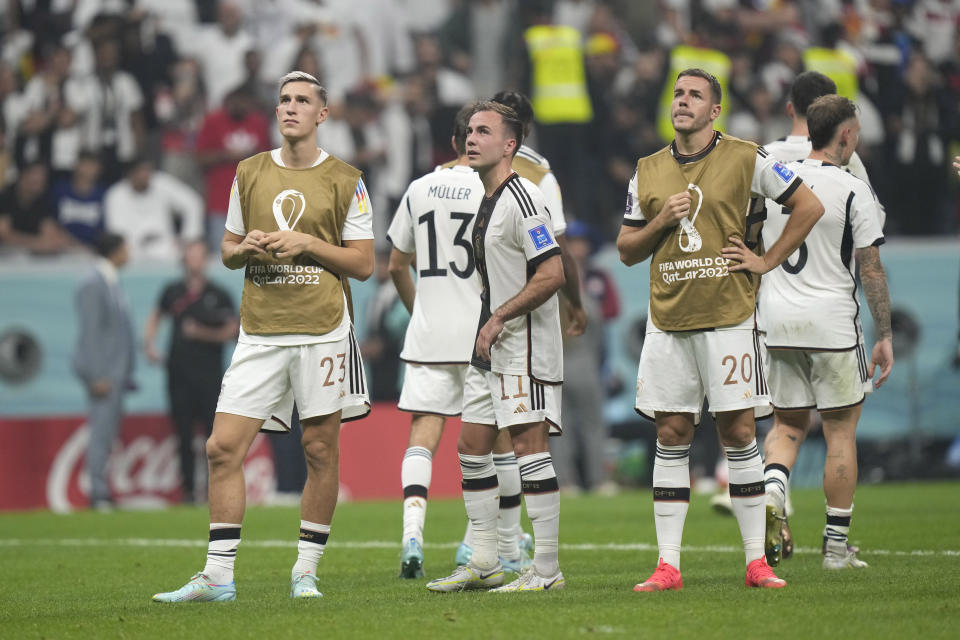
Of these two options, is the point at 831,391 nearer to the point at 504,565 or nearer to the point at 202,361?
the point at 504,565

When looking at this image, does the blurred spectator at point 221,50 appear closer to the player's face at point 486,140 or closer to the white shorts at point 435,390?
the white shorts at point 435,390

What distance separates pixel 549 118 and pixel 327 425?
41.4 feet

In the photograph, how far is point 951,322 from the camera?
1738 cm

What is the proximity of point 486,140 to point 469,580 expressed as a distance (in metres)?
2.16

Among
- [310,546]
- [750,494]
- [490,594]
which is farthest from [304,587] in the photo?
[750,494]

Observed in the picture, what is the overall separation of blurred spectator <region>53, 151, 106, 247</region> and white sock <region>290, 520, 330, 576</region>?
11678 mm

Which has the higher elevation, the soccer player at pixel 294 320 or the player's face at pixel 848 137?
the player's face at pixel 848 137

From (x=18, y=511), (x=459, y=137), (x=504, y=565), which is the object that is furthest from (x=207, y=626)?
(x=18, y=511)

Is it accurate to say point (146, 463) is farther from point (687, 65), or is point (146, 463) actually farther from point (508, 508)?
point (508, 508)

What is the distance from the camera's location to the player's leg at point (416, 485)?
767 centimetres

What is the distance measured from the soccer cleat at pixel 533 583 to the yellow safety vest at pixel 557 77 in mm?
12874

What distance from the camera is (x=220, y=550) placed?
6570 millimetres

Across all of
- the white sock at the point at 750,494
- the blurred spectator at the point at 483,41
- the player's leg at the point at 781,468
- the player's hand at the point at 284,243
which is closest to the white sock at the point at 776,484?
the player's leg at the point at 781,468

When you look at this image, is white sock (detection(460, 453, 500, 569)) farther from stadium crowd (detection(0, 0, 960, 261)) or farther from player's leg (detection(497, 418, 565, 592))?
stadium crowd (detection(0, 0, 960, 261))
